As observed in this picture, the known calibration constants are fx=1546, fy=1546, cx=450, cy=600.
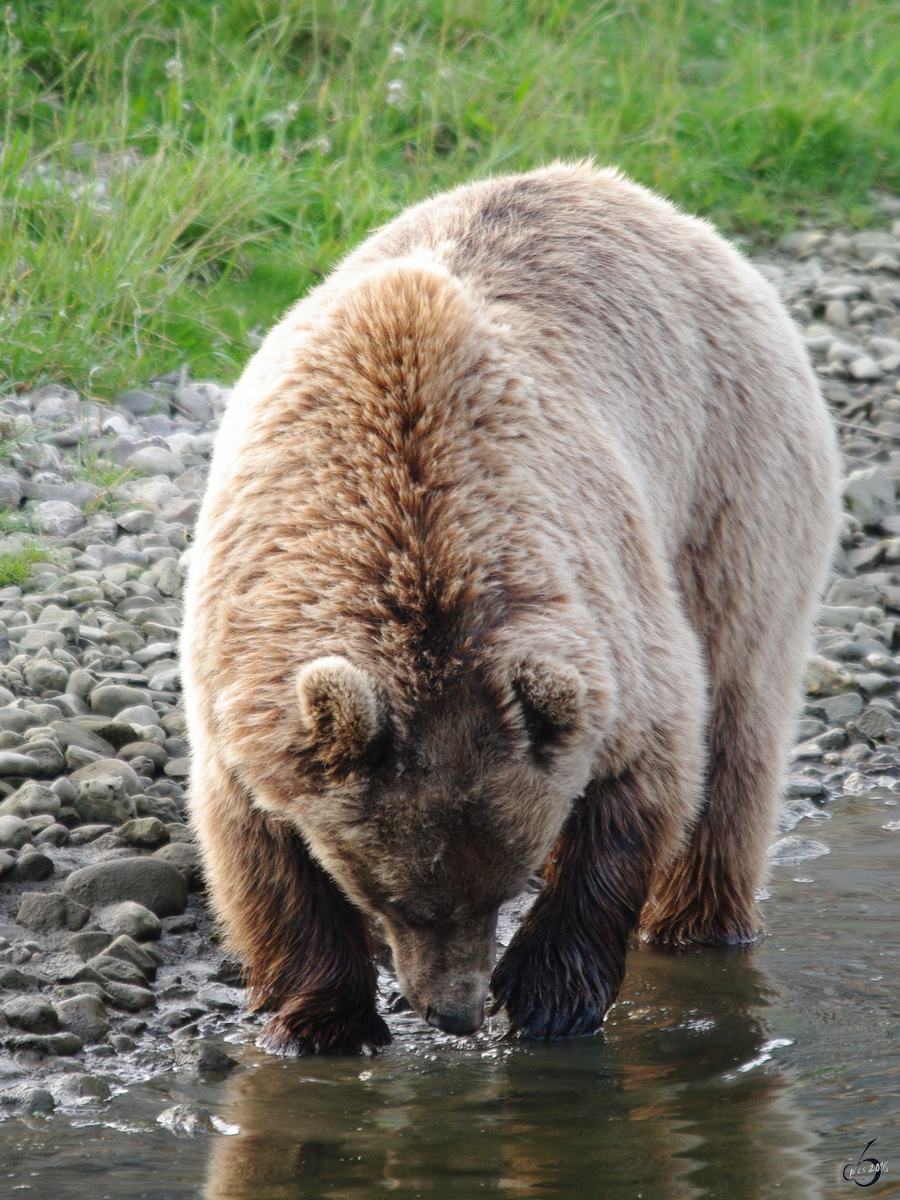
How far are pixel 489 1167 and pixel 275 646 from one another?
130cm

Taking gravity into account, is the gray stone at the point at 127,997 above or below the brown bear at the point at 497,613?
below

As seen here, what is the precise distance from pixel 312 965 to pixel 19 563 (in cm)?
310

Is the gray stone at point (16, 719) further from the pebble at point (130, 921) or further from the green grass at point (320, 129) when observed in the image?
the green grass at point (320, 129)

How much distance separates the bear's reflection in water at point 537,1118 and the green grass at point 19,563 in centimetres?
304

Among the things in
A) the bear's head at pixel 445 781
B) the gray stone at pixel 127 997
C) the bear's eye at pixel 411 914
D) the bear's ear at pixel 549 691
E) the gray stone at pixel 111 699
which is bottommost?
the gray stone at pixel 127 997

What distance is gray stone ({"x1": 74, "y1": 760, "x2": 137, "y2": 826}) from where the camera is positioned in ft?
16.8

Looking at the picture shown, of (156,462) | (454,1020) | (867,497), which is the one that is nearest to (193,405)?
(156,462)

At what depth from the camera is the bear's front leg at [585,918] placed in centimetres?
417

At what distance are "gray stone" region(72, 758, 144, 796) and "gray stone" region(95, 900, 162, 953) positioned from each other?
0.59 m

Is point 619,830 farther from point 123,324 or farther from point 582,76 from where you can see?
point 582,76

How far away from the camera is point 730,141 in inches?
504

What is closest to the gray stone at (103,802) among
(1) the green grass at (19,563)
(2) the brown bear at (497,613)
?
(2) the brown bear at (497,613)

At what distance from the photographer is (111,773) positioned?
523 centimetres

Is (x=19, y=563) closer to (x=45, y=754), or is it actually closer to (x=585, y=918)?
(x=45, y=754)
